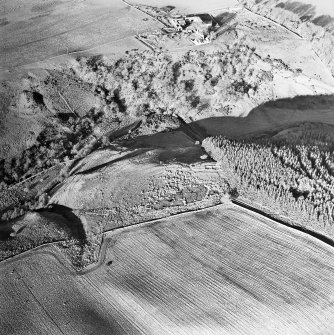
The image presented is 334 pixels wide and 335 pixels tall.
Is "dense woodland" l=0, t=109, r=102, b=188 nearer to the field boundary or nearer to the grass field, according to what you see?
the grass field

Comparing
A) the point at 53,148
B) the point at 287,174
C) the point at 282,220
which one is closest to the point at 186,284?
the point at 282,220

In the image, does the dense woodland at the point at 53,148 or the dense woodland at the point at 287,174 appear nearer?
the dense woodland at the point at 287,174

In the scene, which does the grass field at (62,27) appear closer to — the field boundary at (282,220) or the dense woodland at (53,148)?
the dense woodland at (53,148)

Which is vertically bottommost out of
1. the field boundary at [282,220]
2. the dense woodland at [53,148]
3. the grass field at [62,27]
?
the field boundary at [282,220]

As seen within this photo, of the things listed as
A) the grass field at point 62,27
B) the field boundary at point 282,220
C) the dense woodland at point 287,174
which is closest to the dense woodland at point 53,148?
the grass field at point 62,27

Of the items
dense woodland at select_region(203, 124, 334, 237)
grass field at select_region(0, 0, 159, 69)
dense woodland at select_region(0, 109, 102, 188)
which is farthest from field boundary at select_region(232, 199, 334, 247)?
grass field at select_region(0, 0, 159, 69)

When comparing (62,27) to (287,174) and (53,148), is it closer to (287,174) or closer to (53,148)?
(53,148)

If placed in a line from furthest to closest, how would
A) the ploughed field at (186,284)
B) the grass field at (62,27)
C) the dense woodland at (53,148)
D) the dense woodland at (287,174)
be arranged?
the grass field at (62,27)
the dense woodland at (53,148)
the dense woodland at (287,174)
the ploughed field at (186,284)

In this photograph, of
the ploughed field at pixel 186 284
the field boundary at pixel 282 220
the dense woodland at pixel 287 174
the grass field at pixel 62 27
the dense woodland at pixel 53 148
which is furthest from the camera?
the grass field at pixel 62 27
